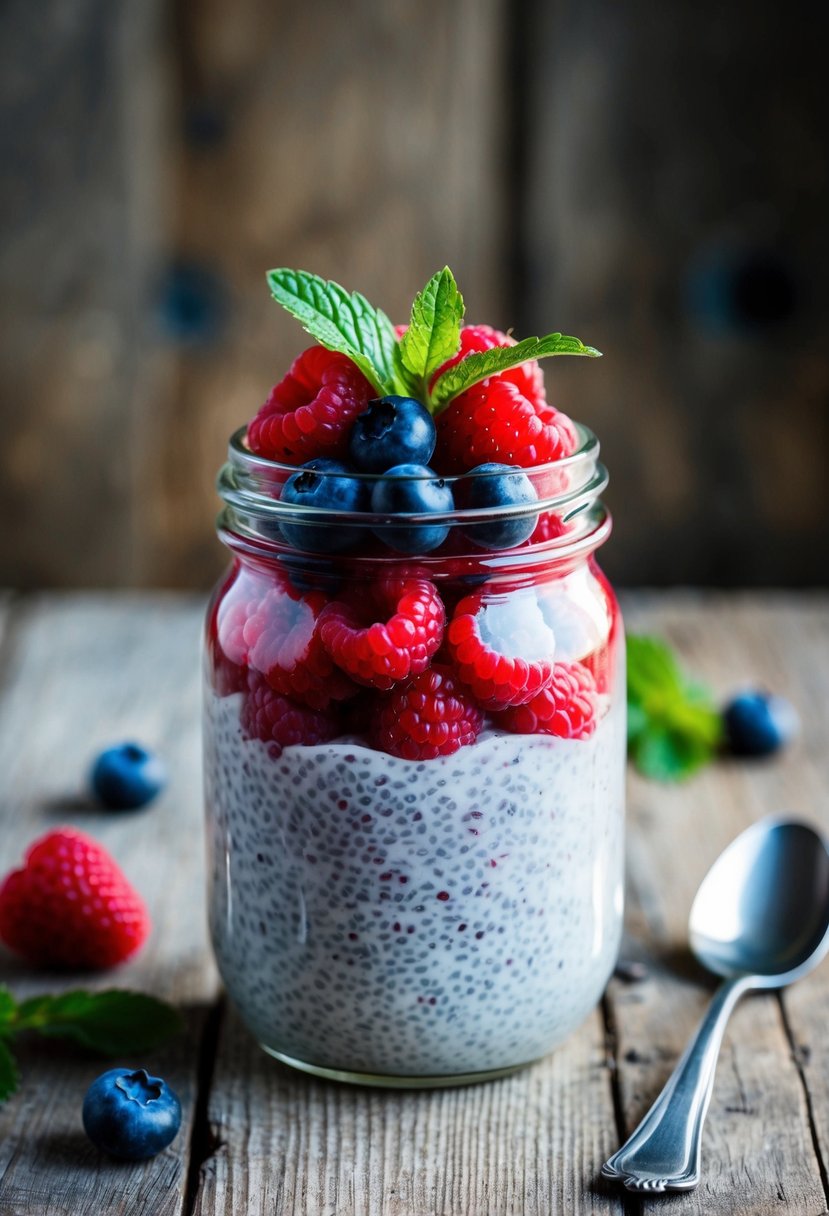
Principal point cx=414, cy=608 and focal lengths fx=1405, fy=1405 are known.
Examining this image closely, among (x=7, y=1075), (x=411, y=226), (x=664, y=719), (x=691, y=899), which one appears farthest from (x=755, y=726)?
(x=411, y=226)

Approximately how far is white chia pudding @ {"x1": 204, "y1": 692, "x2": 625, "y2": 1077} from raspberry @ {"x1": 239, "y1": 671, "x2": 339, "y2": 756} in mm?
10

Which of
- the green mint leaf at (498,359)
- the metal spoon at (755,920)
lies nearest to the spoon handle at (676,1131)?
the metal spoon at (755,920)

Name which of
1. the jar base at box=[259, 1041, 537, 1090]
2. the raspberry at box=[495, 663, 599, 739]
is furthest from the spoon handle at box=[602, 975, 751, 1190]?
the raspberry at box=[495, 663, 599, 739]

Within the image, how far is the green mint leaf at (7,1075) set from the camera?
3.14 feet

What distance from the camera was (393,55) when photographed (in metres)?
2.49

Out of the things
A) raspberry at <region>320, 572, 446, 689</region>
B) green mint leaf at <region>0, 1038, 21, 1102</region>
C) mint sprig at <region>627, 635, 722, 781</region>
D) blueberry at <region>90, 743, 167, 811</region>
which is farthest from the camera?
mint sprig at <region>627, 635, 722, 781</region>

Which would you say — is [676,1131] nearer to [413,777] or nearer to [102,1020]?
[413,777]

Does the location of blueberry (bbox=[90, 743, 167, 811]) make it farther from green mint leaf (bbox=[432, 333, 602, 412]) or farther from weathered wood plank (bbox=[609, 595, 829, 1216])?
green mint leaf (bbox=[432, 333, 602, 412])

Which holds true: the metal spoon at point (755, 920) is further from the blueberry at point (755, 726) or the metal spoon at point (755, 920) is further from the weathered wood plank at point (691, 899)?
the blueberry at point (755, 726)

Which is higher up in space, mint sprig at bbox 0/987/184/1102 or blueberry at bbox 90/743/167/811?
mint sprig at bbox 0/987/184/1102

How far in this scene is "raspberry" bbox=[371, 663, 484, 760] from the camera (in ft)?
2.87

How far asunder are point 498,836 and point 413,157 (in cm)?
190

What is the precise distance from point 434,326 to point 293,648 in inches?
8.8

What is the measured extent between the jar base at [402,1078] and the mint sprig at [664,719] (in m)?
0.54
